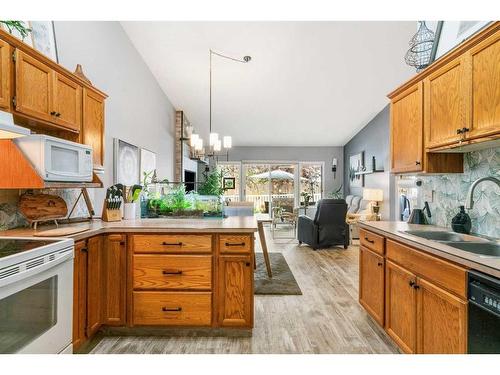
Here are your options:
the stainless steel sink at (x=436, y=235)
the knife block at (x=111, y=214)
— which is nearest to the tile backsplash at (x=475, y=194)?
the stainless steel sink at (x=436, y=235)

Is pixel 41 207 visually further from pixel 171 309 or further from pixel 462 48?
pixel 462 48

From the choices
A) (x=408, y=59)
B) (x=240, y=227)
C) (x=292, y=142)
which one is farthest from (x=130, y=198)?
(x=292, y=142)

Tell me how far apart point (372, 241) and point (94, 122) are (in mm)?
2685

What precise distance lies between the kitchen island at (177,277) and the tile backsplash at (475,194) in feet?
5.43

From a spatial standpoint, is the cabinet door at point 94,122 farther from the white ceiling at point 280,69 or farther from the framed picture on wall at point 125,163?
the white ceiling at point 280,69

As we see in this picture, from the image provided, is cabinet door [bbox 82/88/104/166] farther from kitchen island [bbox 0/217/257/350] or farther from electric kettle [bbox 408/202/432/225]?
electric kettle [bbox 408/202/432/225]

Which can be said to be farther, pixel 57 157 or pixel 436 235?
pixel 436 235

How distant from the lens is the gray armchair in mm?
5602

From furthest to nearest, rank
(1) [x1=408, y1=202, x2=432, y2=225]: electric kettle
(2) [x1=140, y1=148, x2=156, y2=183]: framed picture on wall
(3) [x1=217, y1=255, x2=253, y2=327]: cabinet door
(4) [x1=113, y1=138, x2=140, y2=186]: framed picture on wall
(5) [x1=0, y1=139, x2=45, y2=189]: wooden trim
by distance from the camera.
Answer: (2) [x1=140, y1=148, x2=156, y2=183]: framed picture on wall → (4) [x1=113, y1=138, x2=140, y2=186]: framed picture on wall → (1) [x1=408, y1=202, x2=432, y2=225]: electric kettle → (3) [x1=217, y1=255, x2=253, y2=327]: cabinet door → (5) [x1=0, y1=139, x2=45, y2=189]: wooden trim

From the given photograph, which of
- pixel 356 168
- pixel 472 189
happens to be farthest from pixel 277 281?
pixel 356 168

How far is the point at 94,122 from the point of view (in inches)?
106

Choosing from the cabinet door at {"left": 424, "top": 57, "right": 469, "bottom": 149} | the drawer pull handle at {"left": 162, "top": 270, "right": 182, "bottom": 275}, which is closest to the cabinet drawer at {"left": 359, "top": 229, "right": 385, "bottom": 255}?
the cabinet door at {"left": 424, "top": 57, "right": 469, "bottom": 149}

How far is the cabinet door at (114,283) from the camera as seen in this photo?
91.0 inches

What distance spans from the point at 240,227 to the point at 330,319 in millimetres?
1253
